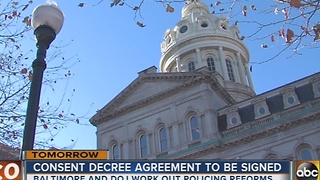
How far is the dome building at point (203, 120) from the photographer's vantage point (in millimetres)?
35750

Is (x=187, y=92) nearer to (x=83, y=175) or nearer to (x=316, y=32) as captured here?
(x=316, y=32)

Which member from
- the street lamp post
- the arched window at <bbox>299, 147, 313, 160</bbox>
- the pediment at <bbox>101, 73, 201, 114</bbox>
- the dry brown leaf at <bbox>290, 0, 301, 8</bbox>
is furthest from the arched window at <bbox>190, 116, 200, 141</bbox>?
the street lamp post

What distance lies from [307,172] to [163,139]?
34766 millimetres

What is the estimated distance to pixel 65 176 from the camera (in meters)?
6.67

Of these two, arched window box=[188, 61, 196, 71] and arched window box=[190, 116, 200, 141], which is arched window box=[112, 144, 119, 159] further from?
arched window box=[188, 61, 196, 71]

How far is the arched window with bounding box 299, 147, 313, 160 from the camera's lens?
3478 centimetres

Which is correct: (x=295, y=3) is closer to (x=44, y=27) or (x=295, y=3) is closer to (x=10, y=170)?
(x=44, y=27)

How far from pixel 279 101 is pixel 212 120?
5.23 metres

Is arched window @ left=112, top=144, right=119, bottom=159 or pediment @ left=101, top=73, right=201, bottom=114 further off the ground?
pediment @ left=101, top=73, right=201, bottom=114

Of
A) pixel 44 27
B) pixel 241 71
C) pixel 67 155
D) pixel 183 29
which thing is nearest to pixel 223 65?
pixel 241 71

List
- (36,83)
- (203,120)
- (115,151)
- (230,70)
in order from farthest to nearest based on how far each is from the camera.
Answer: (230,70) → (115,151) → (203,120) → (36,83)

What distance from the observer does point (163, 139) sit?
136 feet

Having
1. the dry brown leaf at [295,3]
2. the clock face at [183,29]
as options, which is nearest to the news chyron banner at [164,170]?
the dry brown leaf at [295,3]

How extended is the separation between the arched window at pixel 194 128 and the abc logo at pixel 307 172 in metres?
32.9
